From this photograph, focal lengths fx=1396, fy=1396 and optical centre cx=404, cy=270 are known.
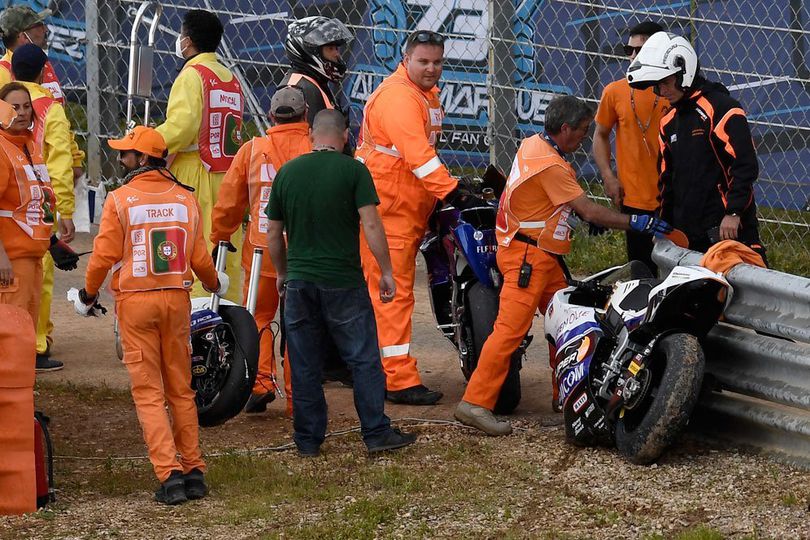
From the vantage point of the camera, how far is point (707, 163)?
7.23 m

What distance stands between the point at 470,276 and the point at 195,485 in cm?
221

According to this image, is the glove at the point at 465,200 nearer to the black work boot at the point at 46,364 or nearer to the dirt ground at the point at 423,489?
the dirt ground at the point at 423,489

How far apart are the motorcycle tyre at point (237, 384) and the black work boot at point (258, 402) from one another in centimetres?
61

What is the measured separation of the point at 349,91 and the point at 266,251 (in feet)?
14.6

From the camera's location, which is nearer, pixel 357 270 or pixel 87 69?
pixel 357 270

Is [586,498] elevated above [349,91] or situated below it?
below

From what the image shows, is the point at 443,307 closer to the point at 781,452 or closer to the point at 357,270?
the point at 357,270

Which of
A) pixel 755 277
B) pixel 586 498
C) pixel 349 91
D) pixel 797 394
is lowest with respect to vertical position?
pixel 586 498

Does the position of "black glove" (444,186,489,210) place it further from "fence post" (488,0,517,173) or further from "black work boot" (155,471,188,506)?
"fence post" (488,0,517,173)

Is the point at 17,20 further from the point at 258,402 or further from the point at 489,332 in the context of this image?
the point at 489,332

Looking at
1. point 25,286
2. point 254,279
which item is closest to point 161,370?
point 25,286

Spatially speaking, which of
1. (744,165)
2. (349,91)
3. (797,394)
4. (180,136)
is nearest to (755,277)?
(797,394)

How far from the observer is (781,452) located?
5.91 m

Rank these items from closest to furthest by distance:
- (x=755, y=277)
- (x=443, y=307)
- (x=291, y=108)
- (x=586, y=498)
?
1. (x=586, y=498)
2. (x=755, y=277)
3. (x=291, y=108)
4. (x=443, y=307)
